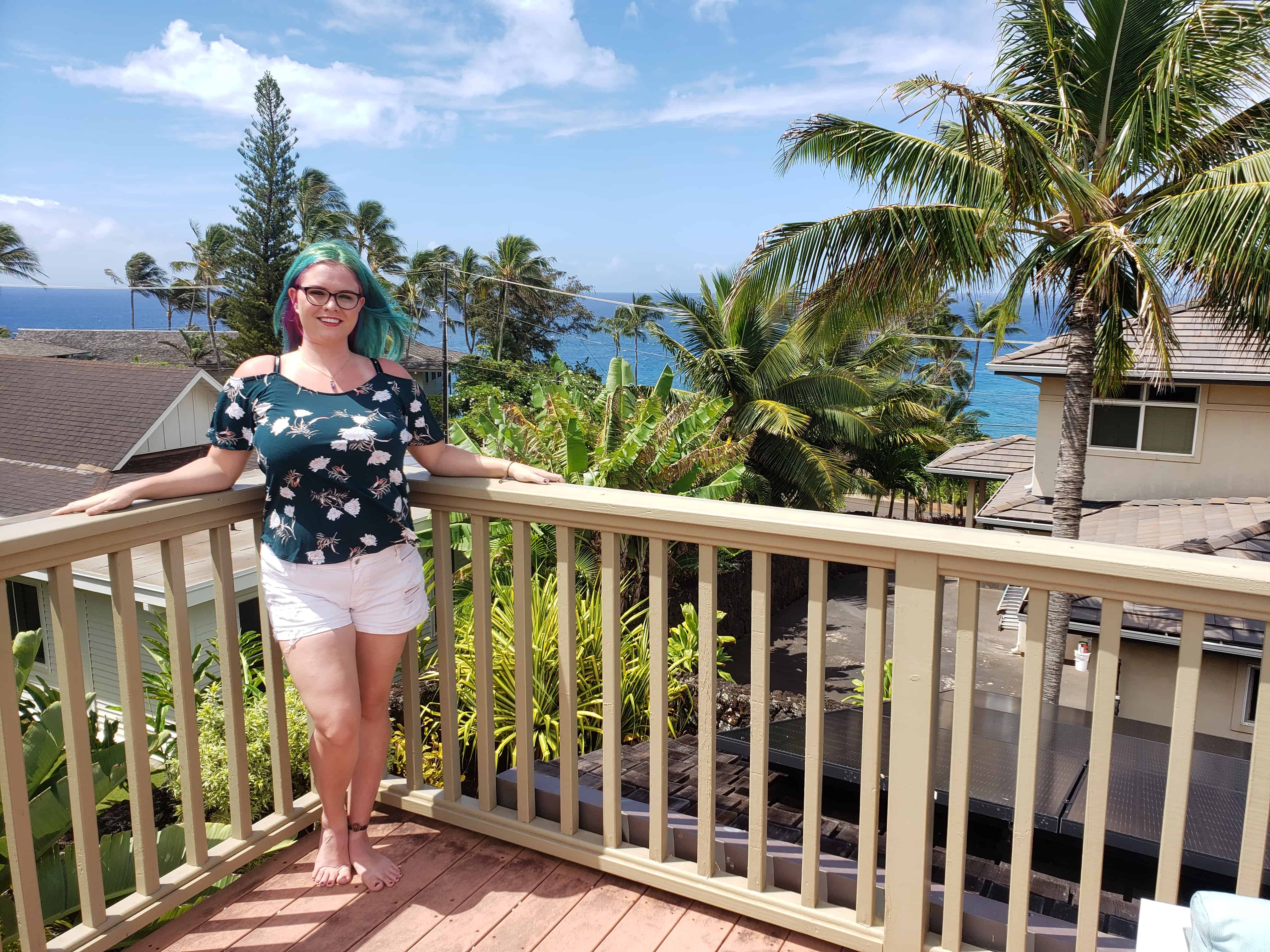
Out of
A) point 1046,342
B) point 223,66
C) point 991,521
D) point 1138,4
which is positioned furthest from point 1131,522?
point 223,66

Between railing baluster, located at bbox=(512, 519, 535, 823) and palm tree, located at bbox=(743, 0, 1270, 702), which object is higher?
palm tree, located at bbox=(743, 0, 1270, 702)

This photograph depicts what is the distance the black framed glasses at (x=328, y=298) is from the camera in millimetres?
1981

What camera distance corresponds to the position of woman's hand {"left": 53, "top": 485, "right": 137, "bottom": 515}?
5.86ft

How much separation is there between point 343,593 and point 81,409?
694 inches

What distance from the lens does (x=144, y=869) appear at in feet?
6.35

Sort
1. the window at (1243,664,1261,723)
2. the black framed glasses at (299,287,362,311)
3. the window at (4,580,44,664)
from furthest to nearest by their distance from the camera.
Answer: the window at (4,580,44,664) < the window at (1243,664,1261,723) < the black framed glasses at (299,287,362,311)

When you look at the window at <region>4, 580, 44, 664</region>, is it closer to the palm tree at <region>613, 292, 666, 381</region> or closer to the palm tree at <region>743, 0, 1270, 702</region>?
the palm tree at <region>743, 0, 1270, 702</region>

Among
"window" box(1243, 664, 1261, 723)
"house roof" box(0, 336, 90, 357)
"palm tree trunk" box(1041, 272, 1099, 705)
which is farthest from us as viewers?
"house roof" box(0, 336, 90, 357)

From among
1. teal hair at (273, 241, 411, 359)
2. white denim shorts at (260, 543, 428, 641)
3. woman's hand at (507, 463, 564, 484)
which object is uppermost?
teal hair at (273, 241, 411, 359)

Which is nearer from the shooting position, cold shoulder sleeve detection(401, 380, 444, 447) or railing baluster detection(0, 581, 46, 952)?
railing baluster detection(0, 581, 46, 952)

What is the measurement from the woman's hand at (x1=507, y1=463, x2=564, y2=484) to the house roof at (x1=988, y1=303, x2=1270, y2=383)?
11.4 metres

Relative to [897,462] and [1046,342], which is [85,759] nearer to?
[1046,342]

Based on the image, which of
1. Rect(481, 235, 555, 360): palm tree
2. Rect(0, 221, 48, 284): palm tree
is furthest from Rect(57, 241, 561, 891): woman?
Rect(0, 221, 48, 284): palm tree

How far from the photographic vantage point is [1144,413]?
46.3 feet
